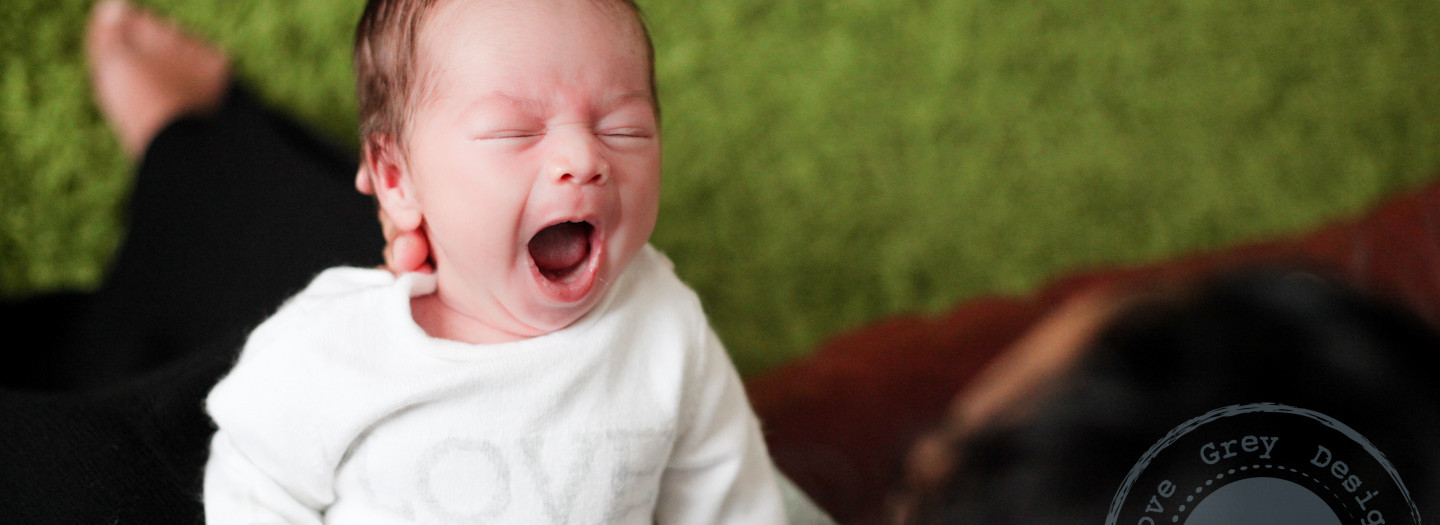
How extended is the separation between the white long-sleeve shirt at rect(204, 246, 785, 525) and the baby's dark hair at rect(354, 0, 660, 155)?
4.5 inches

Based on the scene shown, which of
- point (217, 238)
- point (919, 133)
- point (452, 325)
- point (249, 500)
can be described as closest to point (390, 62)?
point (452, 325)

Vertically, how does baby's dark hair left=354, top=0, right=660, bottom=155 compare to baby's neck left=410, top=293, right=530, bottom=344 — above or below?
above

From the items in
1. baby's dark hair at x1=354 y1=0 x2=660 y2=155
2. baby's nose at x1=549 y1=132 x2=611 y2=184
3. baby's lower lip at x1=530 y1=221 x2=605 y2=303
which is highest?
baby's dark hair at x1=354 y1=0 x2=660 y2=155

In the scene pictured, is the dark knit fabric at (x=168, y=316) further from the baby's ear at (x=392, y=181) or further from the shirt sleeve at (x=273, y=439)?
the baby's ear at (x=392, y=181)

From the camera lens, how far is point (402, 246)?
72cm

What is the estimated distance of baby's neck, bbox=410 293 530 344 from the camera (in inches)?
28.2

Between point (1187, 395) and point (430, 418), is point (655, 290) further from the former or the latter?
point (1187, 395)

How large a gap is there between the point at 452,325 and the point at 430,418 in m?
0.08

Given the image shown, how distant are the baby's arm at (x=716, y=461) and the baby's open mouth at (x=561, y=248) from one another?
5.1 inches

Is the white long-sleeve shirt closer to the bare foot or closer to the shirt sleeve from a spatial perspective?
the shirt sleeve

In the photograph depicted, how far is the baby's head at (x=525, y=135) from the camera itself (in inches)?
24.6

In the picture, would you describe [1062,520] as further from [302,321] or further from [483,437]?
[302,321]

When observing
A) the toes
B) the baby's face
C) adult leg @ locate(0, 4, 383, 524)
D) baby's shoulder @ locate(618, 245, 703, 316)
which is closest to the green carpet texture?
the toes

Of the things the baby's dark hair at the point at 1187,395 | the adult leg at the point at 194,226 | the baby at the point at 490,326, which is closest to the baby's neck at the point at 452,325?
the baby at the point at 490,326
